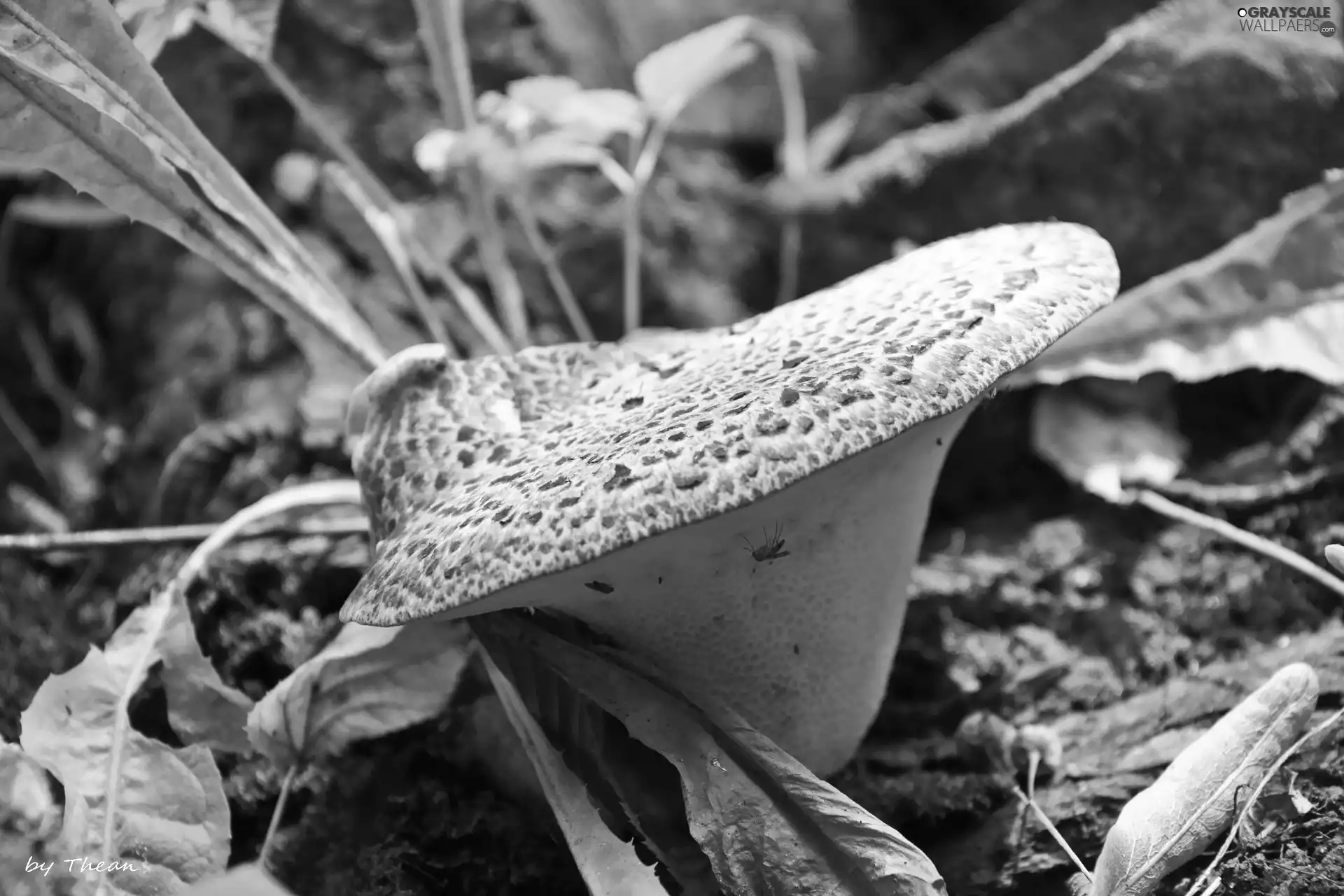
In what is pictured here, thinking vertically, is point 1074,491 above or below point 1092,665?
above

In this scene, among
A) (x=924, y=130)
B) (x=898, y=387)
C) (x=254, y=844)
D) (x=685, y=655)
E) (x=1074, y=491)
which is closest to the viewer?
Answer: (x=898, y=387)

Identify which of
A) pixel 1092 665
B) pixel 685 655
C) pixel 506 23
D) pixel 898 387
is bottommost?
pixel 1092 665

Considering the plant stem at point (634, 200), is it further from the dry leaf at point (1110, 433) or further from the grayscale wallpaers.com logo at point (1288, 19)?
the grayscale wallpaers.com logo at point (1288, 19)

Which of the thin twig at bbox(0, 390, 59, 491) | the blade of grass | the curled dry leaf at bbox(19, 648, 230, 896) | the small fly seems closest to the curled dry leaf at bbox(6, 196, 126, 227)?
the thin twig at bbox(0, 390, 59, 491)

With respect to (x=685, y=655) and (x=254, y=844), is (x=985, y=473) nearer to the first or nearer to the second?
(x=685, y=655)

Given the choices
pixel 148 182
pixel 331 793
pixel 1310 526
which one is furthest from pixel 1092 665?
pixel 148 182

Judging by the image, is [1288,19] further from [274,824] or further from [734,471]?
[274,824]

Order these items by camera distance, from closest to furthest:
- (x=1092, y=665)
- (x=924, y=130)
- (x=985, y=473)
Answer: (x=1092, y=665), (x=985, y=473), (x=924, y=130)

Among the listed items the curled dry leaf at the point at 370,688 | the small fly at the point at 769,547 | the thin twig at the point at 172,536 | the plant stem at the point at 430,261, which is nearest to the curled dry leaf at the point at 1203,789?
the small fly at the point at 769,547
